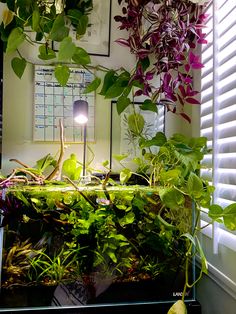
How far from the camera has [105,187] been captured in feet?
3.19

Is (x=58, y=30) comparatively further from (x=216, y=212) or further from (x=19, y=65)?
(x=216, y=212)

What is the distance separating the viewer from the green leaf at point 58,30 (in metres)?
0.97

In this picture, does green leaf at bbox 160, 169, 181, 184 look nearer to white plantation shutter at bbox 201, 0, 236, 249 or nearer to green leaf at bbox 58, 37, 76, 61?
white plantation shutter at bbox 201, 0, 236, 249

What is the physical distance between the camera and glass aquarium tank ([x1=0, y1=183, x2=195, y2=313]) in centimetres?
92

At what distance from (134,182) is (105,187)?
1.04ft

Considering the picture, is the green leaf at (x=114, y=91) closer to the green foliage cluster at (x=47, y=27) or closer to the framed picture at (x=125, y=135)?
the green foliage cluster at (x=47, y=27)

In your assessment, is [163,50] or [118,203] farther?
[163,50]

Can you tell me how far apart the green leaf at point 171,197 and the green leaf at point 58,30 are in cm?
60

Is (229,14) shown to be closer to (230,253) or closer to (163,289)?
(230,253)

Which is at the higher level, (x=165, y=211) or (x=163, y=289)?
(x=165, y=211)

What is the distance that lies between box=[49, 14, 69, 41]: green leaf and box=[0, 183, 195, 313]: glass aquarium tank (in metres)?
0.49

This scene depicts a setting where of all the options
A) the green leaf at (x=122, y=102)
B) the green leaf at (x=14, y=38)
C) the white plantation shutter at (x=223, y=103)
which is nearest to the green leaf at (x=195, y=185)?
the white plantation shutter at (x=223, y=103)

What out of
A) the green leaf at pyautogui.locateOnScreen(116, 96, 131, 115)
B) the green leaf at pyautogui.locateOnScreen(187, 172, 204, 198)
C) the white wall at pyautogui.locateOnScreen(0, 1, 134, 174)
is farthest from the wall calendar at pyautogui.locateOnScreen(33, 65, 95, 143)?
the green leaf at pyautogui.locateOnScreen(187, 172, 204, 198)

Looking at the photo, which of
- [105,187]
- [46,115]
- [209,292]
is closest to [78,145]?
[46,115]
